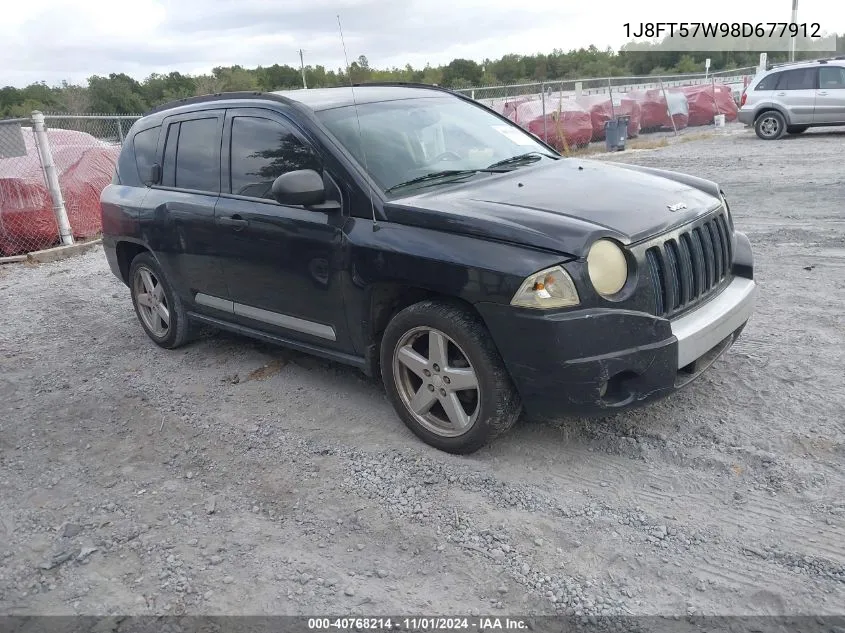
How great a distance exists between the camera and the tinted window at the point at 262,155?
14.1ft

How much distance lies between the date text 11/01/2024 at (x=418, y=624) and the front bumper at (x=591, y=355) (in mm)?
1095

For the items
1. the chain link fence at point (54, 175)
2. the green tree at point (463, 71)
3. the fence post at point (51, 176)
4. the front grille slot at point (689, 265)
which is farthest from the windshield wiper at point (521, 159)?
the green tree at point (463, 71)

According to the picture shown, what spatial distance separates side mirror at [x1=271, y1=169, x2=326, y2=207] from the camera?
3883mm

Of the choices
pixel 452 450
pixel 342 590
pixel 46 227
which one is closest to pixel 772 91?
pixel 46 227

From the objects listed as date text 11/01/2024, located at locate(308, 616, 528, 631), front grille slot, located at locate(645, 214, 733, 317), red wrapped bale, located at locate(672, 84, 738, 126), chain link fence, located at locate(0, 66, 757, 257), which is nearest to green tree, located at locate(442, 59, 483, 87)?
red wrapped bale, located at locate(672, 84, 738, 126)

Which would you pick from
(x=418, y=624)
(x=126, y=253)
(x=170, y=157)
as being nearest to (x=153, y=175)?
(x=170, y=157)

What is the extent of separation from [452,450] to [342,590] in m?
1.10

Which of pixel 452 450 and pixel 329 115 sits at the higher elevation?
pixel 329 115

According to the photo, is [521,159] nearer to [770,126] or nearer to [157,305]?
[157,305]

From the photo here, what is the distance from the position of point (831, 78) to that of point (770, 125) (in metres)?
1.60

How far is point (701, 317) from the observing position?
369cm

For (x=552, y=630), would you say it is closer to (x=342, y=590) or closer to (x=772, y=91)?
(x=342, y=590)

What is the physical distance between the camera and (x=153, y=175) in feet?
18.0

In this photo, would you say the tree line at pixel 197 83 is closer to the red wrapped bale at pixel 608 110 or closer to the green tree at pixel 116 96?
the green tree at pixel 116 96
